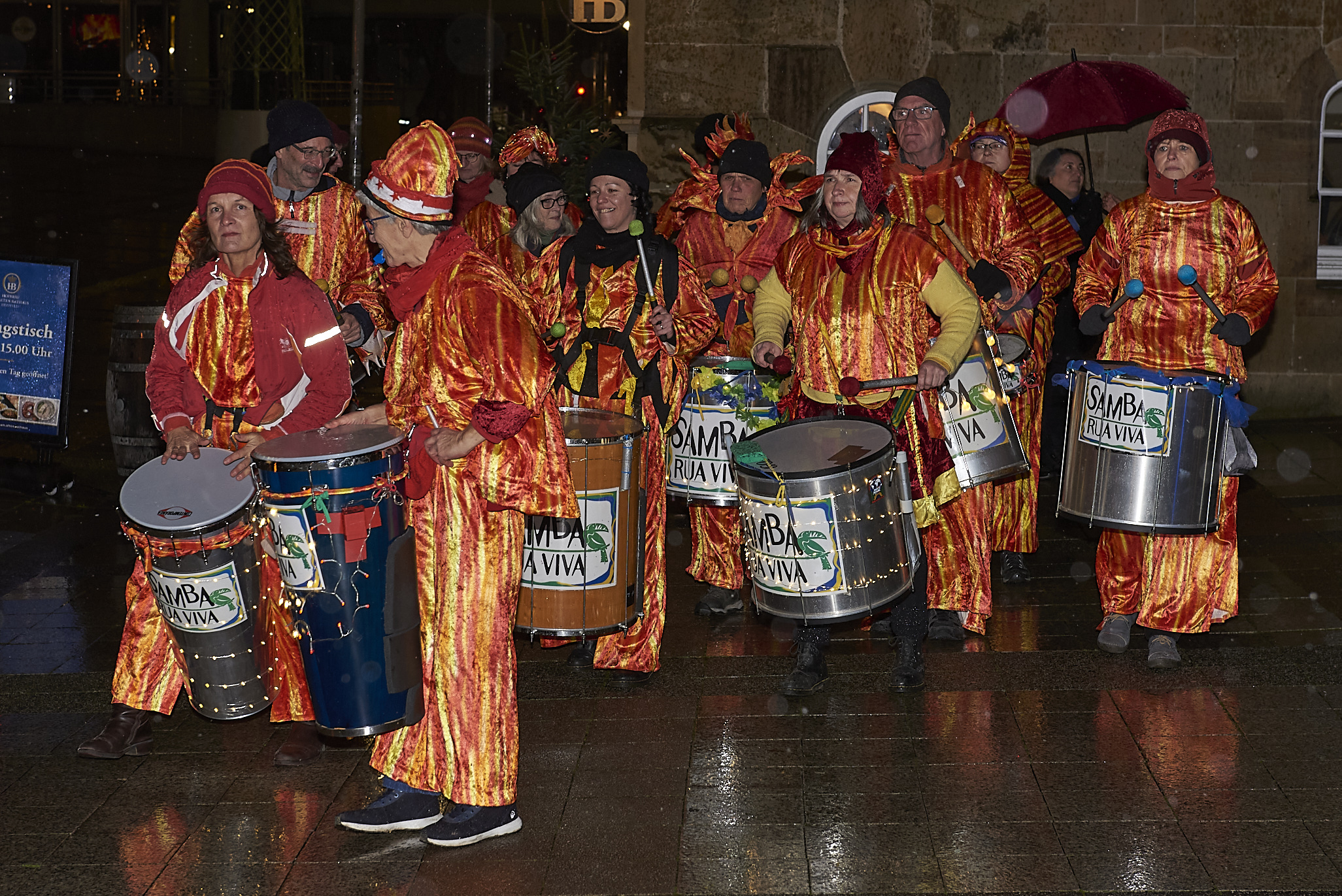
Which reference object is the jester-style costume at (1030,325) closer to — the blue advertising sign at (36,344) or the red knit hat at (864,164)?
the red knit hat at (864,164)

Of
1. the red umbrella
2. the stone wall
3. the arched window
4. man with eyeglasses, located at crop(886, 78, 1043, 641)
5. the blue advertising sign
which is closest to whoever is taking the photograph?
man with eyeglasses, located at crop(886, 78, 1043, 641)

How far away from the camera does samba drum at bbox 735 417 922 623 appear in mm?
4590

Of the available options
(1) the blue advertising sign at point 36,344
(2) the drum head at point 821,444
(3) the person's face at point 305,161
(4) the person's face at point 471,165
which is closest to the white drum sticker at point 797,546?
(2) the drum head at point 821,444

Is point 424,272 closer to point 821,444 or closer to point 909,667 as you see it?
point 821,444

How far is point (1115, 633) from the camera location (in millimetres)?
5883

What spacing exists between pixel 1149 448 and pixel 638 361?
76.9 inches

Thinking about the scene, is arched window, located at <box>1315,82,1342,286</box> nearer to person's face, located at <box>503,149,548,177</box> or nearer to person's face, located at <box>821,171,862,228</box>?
person's face, located at <box>503,149,548,177</box>

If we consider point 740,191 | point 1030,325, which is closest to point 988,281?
point 1030,325

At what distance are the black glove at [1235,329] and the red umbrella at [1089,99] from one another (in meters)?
2.80

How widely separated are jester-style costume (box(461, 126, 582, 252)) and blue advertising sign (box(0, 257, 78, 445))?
288 centimetres

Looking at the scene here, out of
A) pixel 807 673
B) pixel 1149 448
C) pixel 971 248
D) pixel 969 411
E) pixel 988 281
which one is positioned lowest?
pixel 807 673

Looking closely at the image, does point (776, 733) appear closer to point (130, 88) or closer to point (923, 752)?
point (923, 752)

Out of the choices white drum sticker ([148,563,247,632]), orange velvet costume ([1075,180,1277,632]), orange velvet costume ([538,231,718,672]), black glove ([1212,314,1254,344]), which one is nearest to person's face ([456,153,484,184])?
orange velvet costume ([538,231,718,672])

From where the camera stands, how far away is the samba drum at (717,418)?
6.10m
